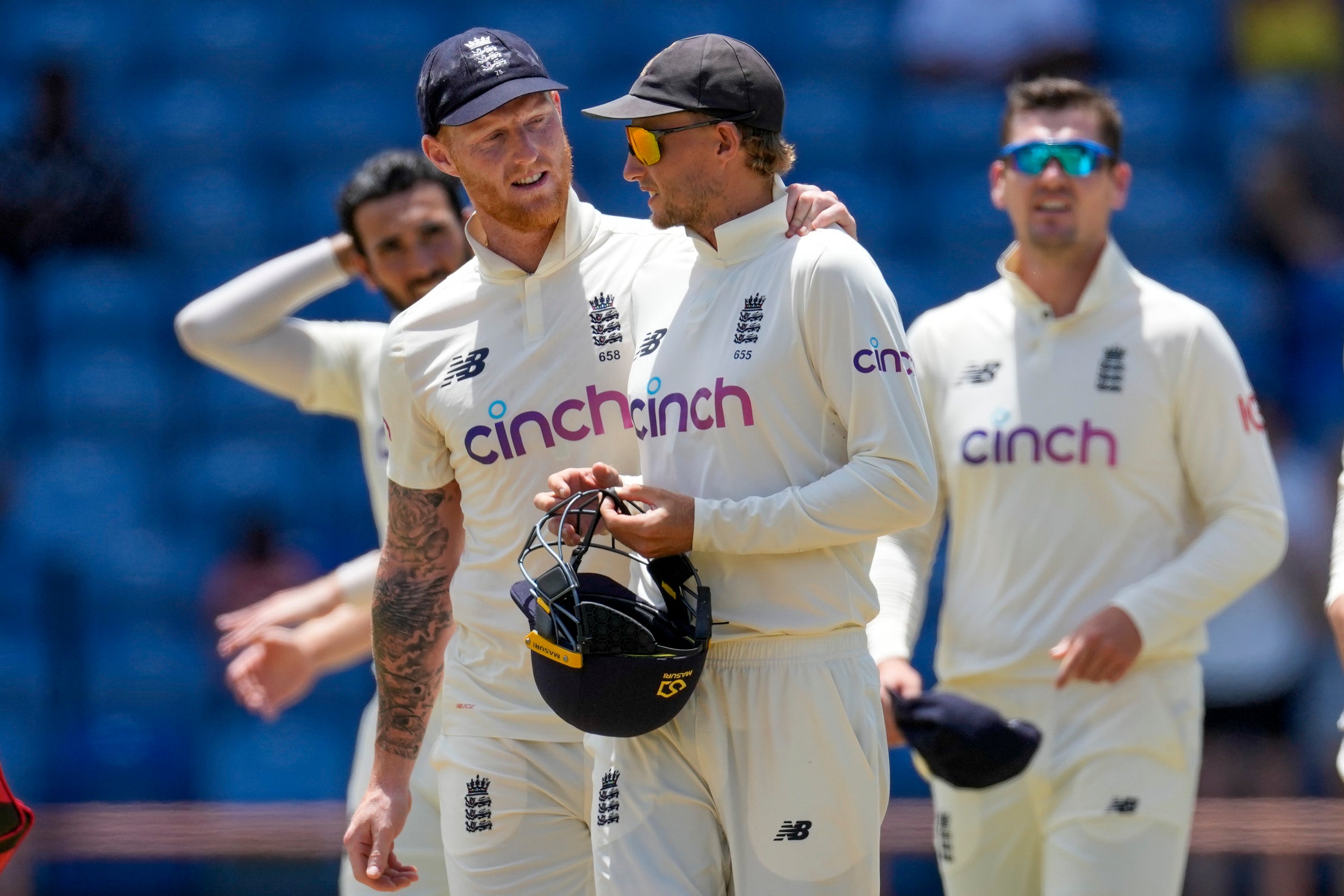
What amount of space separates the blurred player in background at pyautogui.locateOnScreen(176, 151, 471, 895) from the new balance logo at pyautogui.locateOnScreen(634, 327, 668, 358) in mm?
1449

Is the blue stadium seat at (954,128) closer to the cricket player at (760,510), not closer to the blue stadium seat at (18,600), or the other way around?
the blue stadium seat at (18,600)

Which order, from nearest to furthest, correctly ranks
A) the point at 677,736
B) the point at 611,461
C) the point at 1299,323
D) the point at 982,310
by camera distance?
the point at 677,736
the point at 611,461
the point at 982,310
the point at 1299,323

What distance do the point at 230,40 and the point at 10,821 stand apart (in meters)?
6.94

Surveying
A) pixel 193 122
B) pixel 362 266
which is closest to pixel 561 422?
pixel 362 266

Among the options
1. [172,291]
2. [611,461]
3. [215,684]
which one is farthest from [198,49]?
[611,461]

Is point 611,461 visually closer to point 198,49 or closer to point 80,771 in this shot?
point 80,771

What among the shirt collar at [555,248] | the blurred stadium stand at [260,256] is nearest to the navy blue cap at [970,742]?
the shirt collar at [555,248]

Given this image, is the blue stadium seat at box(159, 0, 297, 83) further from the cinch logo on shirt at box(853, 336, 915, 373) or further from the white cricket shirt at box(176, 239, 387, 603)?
the cinch logo on shirt at box(853, 336, 915, 373)

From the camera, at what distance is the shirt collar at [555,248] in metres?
3.56

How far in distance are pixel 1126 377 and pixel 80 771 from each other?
4945mm

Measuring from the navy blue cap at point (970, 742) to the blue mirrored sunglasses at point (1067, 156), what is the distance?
1.43 metres

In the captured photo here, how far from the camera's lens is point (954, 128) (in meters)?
9.03

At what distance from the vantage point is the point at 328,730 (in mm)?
7727

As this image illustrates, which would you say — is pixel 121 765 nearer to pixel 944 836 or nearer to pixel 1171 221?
pixel 944 836
